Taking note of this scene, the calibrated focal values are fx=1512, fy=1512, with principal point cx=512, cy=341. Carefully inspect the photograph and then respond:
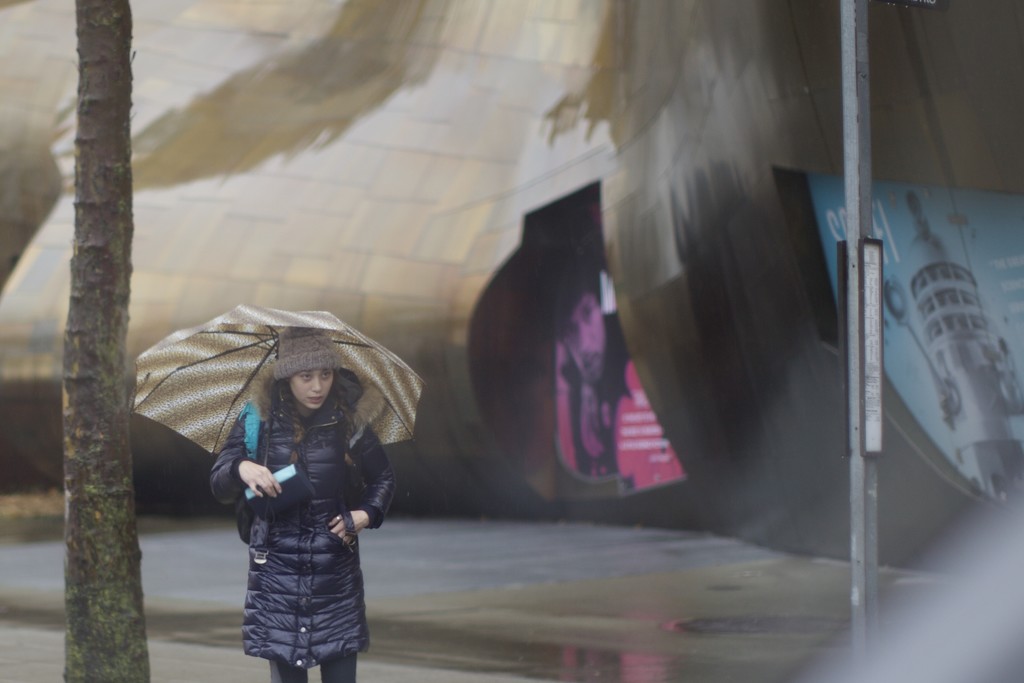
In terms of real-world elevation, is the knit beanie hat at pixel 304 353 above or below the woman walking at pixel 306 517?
above

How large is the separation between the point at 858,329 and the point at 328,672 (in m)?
2.50

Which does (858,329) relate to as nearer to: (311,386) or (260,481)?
(311,386)

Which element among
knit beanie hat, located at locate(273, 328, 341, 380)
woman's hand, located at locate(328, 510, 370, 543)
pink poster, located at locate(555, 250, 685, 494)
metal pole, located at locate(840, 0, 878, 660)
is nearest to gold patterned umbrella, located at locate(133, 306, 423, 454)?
knit beanie hat, located at locate(273, 328, 341, 380)

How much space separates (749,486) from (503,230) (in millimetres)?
4899

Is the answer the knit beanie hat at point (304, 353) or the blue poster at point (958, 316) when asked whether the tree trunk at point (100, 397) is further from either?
the blue poster at point (958, 316)

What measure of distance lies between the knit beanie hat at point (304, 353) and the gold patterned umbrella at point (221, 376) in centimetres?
26

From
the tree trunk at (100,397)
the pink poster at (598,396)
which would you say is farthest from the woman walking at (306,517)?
the pink poster at (598,396)

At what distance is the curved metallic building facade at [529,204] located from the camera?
11.6 m

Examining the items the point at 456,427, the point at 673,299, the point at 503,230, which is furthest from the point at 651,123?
the point at 456,427

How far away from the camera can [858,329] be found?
6102 mm

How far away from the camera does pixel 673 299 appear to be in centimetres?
1534

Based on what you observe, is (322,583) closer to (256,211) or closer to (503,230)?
(503,230)

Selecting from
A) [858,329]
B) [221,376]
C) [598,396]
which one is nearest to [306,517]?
[221,376]

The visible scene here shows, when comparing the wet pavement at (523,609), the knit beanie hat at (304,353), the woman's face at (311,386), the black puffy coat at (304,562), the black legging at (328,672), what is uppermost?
the knit beanie hat at (304,353)
